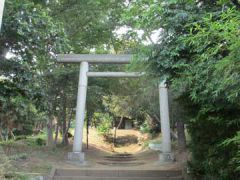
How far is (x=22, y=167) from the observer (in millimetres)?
8648

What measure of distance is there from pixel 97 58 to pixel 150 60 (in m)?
6.57

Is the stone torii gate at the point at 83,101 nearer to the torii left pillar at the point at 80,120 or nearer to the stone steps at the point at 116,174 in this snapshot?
the torii left pillar at the point at 80,120

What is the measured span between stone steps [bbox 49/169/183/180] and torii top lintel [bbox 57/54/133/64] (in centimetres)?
424

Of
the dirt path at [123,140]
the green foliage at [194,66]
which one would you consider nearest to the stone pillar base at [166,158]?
the green foliage at [194,66]

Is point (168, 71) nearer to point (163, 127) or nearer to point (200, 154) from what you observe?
point (200, 154)

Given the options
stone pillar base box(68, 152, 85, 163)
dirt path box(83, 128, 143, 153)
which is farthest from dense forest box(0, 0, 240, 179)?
dirt path box(83, 128, 143, 153)

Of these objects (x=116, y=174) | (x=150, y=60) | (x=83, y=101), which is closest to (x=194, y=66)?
→ (x=150, y=60)

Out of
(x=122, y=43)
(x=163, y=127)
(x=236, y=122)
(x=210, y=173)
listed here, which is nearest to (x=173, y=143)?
(x=163, y=127)

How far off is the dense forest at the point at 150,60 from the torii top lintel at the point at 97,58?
1.77 feet

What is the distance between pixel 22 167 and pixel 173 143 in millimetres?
9328

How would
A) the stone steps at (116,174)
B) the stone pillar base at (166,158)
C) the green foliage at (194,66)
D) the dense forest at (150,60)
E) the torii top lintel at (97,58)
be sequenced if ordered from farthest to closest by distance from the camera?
the torii top lintel at (97,58), the stone pillar base at (166,158), the stone steps at (116,174), the green foliage at (194,66), the dense forest at (150,60)

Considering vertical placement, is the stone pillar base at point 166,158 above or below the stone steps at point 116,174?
above

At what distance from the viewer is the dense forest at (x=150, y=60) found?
3801mm

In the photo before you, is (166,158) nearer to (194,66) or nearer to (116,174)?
(116,174)
